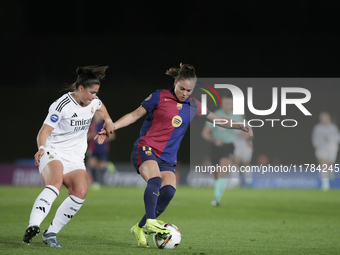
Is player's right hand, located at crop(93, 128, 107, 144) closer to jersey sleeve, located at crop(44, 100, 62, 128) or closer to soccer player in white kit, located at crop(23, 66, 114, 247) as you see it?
soccer player in white kit, located at crop(23, 66, 114, 247)

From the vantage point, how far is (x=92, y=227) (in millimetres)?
7738

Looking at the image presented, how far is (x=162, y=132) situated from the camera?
6.19 m

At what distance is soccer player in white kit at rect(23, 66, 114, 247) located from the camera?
5.64 m

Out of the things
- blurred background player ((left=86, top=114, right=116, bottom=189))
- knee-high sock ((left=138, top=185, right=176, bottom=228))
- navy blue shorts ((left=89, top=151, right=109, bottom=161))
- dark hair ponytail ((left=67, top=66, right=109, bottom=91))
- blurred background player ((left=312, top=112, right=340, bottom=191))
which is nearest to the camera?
dark hair ponytail ((left=67, top=66, right=109, bottom=91))

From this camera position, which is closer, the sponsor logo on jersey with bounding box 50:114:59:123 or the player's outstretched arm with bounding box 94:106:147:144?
the sponsor logo on jersey with bounding box 50:114:59:123

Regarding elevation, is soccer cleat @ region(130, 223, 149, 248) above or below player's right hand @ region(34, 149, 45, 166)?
below

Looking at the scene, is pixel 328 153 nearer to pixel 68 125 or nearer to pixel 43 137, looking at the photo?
pixel 68 125

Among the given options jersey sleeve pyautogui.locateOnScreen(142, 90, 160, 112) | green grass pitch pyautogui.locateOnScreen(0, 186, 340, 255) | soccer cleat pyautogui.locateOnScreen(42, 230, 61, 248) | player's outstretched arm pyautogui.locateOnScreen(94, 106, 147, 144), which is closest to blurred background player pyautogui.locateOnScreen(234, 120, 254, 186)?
green grass pitch pyautogui.locateOnScreen(0, 186, 340, 255)

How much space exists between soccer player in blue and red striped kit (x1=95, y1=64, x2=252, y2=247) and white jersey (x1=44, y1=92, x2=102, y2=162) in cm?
25

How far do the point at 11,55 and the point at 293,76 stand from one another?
11.7 metres

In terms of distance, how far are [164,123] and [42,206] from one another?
66.9 inches

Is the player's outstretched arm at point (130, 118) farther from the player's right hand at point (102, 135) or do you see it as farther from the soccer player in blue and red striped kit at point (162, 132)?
the player's right hand at point (102, 135)

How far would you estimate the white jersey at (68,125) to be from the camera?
5.68 metres

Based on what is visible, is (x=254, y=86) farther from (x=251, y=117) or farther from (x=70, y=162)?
(x=70, y=162)
